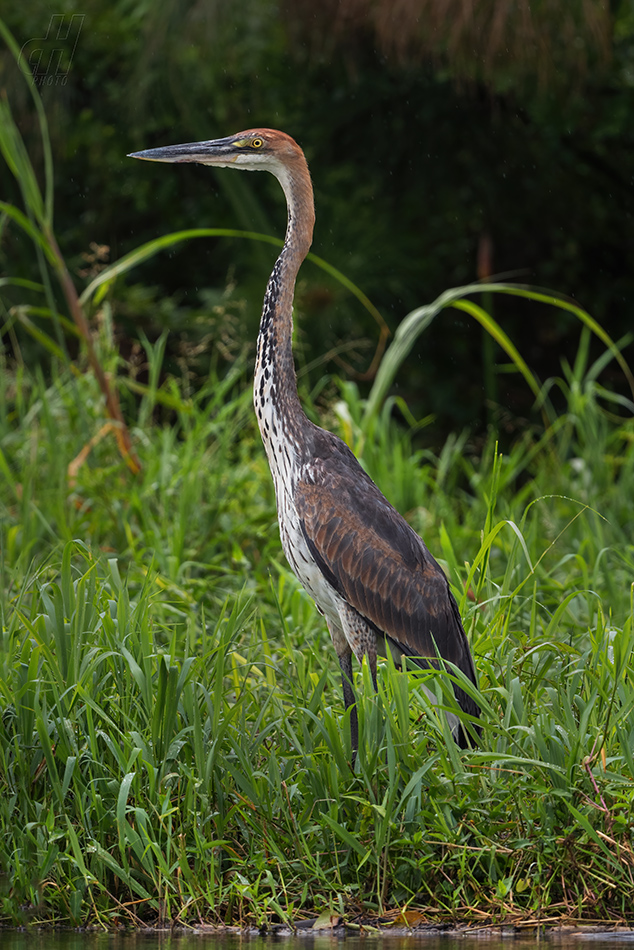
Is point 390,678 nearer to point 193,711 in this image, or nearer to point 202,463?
point 193,711

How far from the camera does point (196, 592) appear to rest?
16.4ft

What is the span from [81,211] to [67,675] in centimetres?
740

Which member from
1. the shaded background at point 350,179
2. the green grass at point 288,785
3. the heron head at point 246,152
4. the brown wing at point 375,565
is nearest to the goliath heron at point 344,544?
the brown wing at point 375,565

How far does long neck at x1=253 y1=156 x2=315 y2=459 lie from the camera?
151 inches

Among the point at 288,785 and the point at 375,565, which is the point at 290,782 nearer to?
the point at 288,785

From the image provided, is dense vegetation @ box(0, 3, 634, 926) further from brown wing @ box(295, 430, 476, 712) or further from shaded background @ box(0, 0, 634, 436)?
shaded background @ box(0, 0, 634, 436)

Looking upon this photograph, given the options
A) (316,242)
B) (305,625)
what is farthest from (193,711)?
(316,242)

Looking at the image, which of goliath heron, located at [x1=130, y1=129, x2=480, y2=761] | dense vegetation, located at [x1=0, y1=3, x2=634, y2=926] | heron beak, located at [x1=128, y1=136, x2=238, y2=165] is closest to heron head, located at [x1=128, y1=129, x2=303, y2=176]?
heron beak, located at [x1=128, y1=136, x2=238, y2=165]

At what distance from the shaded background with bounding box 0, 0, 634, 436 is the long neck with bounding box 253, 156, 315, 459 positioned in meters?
4.52

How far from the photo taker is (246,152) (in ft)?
13.4

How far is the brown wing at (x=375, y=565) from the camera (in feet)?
12.1
